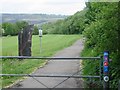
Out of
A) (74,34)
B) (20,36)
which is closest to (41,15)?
(20,36)

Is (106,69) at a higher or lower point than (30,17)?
lower

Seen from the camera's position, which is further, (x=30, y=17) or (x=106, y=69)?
(x=30, y=17)

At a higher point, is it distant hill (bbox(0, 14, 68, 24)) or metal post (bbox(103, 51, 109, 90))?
distant hill (bbox(0, 14, 68, 24))

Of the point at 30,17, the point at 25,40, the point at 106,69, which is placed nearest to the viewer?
the point at 106,69

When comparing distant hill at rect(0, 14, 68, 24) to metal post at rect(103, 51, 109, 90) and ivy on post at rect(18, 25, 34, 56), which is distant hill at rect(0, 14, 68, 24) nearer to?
ivy on post at rect(18, 25, 34, 56)

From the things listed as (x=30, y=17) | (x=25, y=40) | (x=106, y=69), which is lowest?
(x=25, y=40)

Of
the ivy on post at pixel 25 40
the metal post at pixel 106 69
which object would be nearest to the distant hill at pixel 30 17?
the ivy on post at pixel 25 40

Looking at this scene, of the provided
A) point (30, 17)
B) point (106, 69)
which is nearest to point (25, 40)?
point (30, 17)

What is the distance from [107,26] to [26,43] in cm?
1091

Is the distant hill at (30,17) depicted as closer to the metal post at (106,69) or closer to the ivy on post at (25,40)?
the ivy on post at (25,40)

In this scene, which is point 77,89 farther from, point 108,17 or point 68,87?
point 108,17

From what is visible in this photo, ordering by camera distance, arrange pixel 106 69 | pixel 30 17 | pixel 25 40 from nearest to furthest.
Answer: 1. pixel 106 69
2. pixel 30 17
3. pixel 25 40

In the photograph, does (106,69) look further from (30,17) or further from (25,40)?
(25,40)

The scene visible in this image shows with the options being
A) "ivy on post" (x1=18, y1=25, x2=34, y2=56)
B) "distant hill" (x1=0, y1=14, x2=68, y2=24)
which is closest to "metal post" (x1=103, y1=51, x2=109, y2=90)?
"distant hill" (x1=0, y1=14, x2=68, y2=24)
